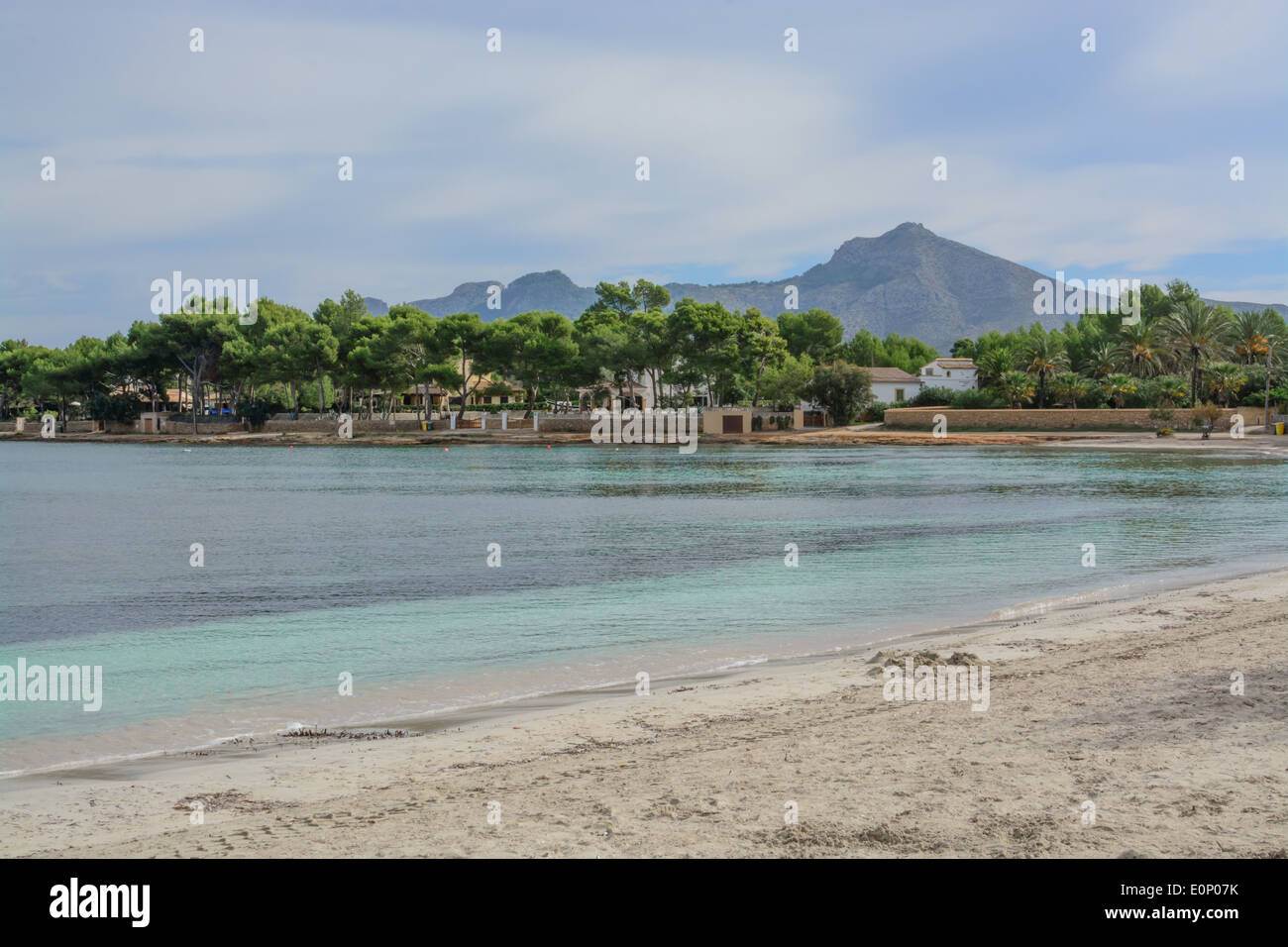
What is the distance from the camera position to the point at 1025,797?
21.9 ft

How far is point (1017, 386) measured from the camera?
3942 inches

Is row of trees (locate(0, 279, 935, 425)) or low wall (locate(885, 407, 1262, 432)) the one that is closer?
low wall (locate(885, 407, 1262, 432))

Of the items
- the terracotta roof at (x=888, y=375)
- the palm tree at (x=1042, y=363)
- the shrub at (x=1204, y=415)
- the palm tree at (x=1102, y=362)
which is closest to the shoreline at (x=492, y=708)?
the shrub at (x=1204, y=415)

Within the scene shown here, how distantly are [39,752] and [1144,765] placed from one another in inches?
380

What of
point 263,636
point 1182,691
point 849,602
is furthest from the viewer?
point 849,602

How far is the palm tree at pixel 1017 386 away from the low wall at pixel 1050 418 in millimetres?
1355

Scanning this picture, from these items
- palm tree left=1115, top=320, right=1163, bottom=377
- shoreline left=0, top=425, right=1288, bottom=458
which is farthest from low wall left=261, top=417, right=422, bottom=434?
palm tree left=1115, top=320, right=1163, bottom=377

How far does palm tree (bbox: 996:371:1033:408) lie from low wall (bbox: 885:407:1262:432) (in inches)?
53.4

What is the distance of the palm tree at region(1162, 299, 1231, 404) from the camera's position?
93.1m

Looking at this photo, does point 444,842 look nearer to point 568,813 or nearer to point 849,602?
point 568,813

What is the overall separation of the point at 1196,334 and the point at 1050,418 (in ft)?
46.2

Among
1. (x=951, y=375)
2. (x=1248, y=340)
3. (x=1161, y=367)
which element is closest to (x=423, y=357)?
(x=951, y=375)

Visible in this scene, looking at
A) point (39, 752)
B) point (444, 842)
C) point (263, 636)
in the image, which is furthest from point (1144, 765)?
point (263, 636)

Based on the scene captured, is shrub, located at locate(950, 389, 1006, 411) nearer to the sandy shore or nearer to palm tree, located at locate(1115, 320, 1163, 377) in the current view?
palm tree, located at locate(1115, 320, 1163, 377)
